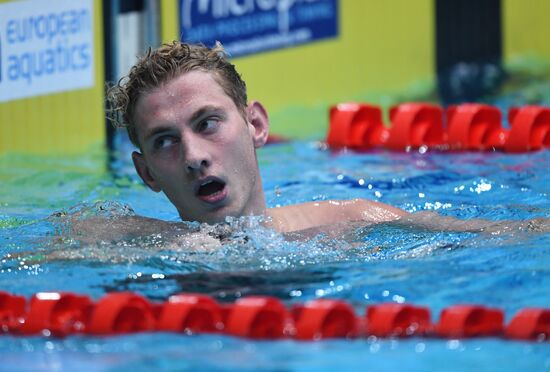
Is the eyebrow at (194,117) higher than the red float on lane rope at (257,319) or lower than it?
higher

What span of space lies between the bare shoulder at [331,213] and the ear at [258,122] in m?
0.25

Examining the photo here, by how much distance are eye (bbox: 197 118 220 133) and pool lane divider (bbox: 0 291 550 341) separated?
2.57ft

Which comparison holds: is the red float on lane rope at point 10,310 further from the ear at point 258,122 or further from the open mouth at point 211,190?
the ear at point 258,122

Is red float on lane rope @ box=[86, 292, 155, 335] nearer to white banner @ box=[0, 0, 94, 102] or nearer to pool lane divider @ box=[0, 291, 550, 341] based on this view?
pool lane divider @ box=[0, 291, 550, 341]

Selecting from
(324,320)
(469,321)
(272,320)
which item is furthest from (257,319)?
(469,321)

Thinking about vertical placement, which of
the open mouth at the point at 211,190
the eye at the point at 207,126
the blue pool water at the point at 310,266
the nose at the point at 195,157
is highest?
the eye at the point at 207,126

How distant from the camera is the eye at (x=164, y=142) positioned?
3.65 meters

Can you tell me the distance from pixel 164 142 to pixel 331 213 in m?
0.73

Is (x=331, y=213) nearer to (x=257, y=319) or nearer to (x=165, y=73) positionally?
(x=165, y=73)

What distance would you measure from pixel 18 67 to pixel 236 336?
12.0 ft

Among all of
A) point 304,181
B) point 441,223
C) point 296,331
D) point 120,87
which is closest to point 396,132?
point 304,181

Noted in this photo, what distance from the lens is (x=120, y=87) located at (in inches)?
148

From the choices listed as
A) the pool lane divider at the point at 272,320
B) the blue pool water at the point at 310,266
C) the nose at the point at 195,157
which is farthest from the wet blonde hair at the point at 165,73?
the pool lane divider at the point at 272,320

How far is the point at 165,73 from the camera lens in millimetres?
3682
